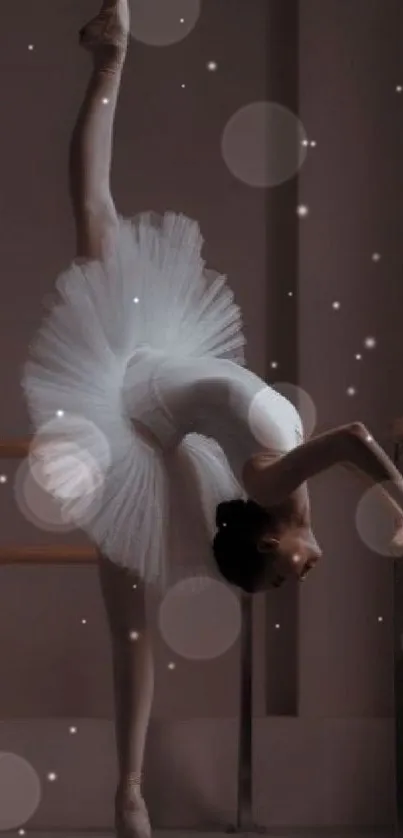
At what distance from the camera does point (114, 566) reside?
102 centimetres

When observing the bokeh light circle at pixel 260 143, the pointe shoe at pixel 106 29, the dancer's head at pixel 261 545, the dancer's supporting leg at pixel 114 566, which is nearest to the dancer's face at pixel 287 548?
the dancer's head at pixel 261 545

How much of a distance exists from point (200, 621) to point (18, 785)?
1.16 feet

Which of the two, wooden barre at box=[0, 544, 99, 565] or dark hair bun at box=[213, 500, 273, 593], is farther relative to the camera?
wooden barre at box=[0, 544, 99, 565]

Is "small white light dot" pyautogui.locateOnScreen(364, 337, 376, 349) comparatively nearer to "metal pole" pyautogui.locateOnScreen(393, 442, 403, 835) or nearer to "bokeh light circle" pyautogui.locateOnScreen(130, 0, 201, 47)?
"metal pole" pyautogui.locateOnScreen(393, 442, 403, 835)

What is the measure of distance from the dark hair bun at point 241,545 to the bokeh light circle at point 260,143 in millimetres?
1030

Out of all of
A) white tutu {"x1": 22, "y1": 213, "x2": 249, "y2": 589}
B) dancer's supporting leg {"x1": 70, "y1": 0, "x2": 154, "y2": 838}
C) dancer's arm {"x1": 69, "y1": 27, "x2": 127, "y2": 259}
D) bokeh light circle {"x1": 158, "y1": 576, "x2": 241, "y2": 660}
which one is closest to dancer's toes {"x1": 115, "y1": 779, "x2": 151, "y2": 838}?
dancer's supporting leg {"x1": 70, "y1": 0, "x2": 154, "y2": 838}

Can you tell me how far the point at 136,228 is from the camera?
108 cm

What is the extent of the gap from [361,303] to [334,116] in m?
0.29

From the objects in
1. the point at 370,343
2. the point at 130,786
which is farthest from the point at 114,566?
the point at 370,343

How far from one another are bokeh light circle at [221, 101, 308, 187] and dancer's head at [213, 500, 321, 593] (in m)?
1.03

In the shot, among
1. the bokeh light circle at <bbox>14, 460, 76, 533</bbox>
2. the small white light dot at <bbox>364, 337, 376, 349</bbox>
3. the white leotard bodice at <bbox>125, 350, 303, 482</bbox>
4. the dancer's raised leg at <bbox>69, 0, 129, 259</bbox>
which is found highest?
the dancer's raised leg at <bbox>69, 0, 129, 259</bbox>

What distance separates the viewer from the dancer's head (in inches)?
36.5

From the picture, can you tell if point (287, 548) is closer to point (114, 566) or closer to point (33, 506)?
point (114, 566)

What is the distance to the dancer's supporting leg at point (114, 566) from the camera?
3.42 ft
